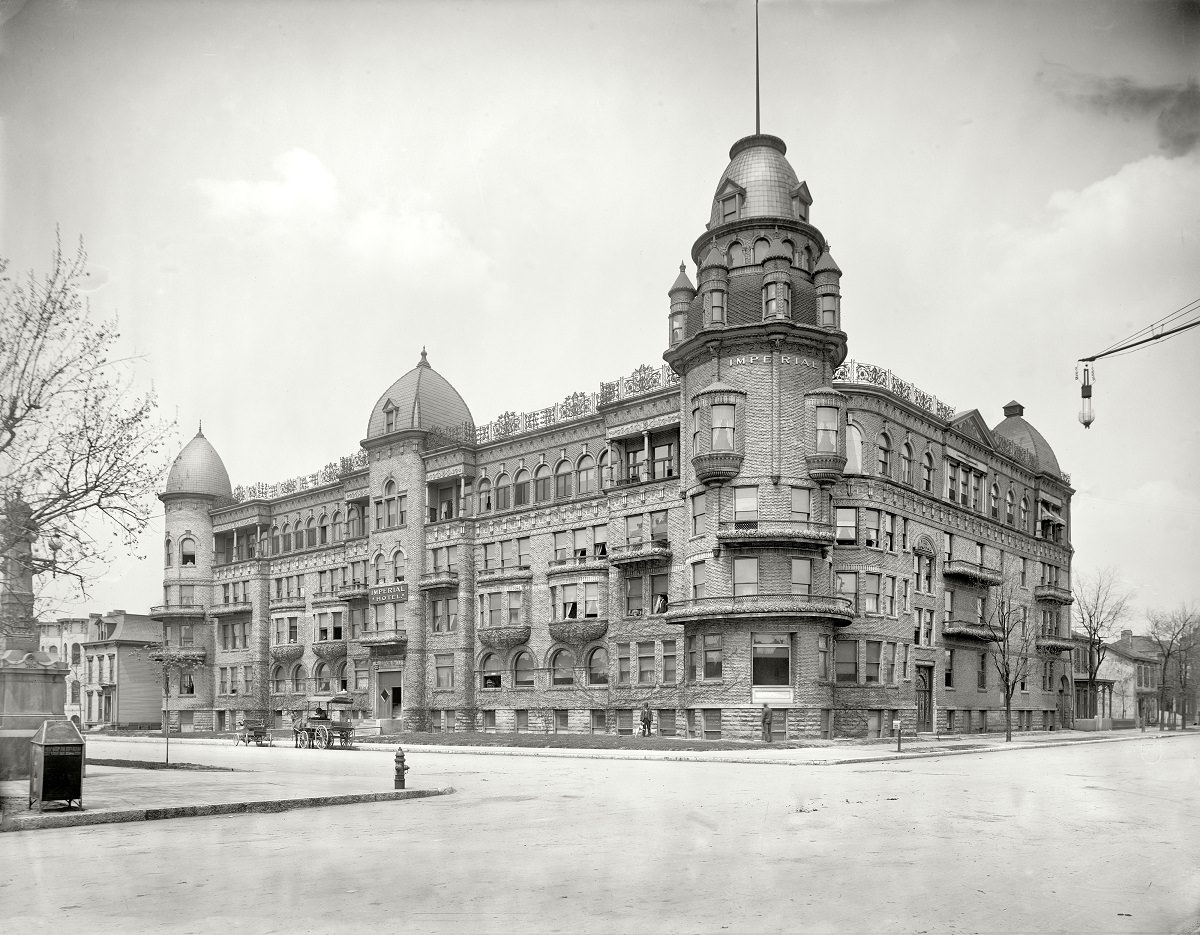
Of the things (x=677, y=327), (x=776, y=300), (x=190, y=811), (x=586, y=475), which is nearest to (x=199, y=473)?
(x=586, y=475)

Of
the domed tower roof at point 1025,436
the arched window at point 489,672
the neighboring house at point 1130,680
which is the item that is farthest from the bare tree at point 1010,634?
the neighboring house at point 1130,680

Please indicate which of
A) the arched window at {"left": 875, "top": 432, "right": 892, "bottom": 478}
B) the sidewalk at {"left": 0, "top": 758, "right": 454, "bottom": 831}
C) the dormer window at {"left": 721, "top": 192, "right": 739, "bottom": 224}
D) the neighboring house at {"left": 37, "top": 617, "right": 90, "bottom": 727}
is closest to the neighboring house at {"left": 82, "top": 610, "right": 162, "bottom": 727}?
the neighboring house at {"left": 37, "top": 617, "right": 90, "bottom": 727}

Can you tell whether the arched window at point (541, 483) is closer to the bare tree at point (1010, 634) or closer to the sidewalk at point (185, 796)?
the bare tree at point (1010, 634)

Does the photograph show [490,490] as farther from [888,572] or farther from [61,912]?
[61,912]

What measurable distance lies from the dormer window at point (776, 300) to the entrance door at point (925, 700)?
62.5ft

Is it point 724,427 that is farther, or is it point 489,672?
point 489,672

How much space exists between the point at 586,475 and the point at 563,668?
955 centimetres

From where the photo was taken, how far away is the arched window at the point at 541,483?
2307 inches

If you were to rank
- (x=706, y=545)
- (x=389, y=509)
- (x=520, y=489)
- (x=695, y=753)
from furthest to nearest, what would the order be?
(x=389, y=509) < (x=520, y=489) < (x=706, y=545) < (x=695, y=753)

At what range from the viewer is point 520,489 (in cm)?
5997

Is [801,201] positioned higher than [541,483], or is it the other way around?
[801,201]

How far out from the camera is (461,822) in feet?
56.3

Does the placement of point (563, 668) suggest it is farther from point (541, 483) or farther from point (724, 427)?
point (724, 427)

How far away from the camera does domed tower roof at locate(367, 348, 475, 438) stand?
213 ft
